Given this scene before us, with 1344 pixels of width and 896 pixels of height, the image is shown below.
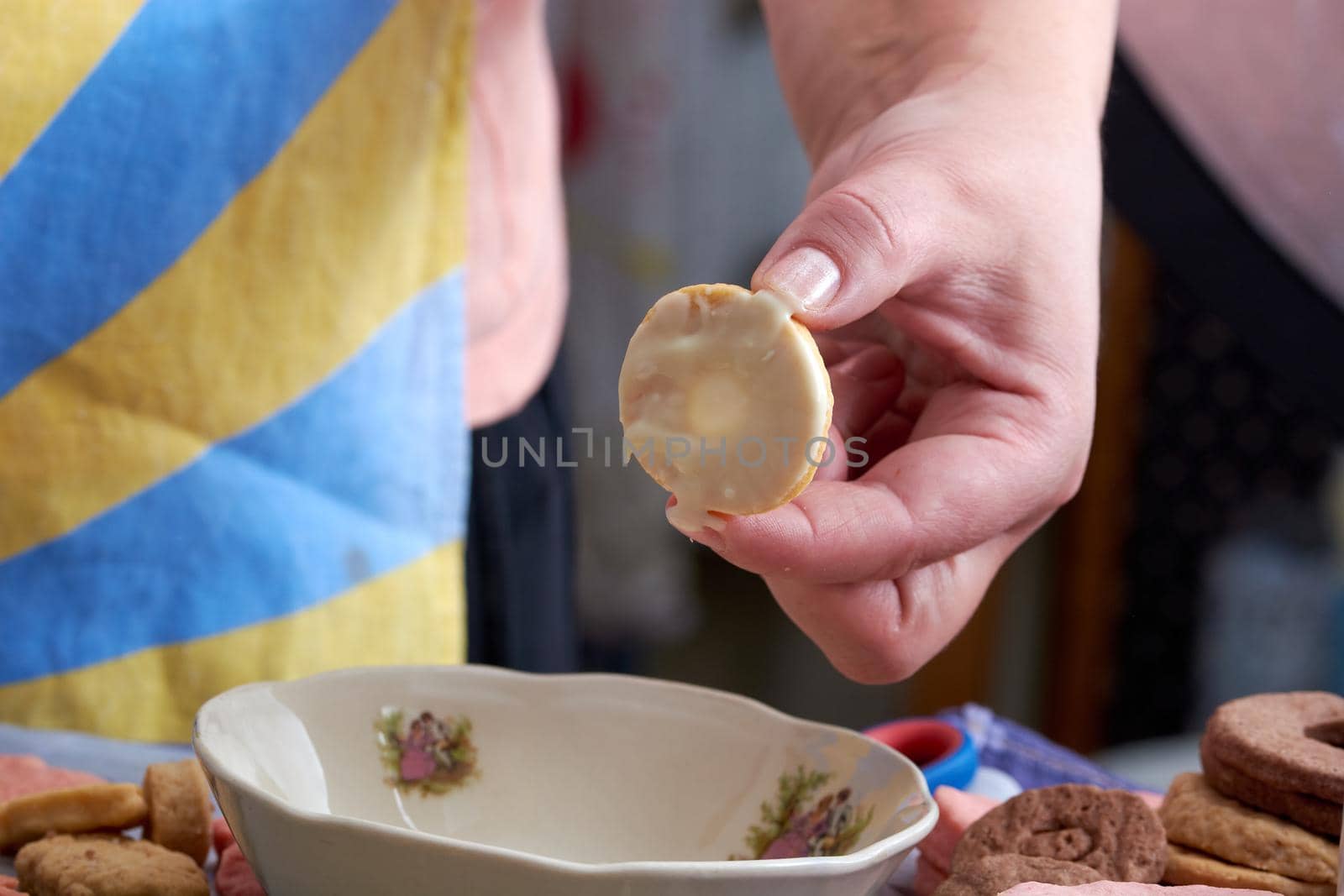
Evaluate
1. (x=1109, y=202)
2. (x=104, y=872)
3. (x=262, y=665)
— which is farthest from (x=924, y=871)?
(x=1109, y=202)

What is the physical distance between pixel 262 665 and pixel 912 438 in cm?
41

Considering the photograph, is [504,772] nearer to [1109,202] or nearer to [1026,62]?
→ [1026,62]

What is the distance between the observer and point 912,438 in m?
0.53

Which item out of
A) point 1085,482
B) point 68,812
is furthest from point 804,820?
point 1085,482

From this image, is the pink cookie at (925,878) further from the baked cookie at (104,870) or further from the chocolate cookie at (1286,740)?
the baked cookie at (104,870)

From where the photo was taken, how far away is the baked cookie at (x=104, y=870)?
0.39 m

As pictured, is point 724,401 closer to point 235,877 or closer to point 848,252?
point 848,252

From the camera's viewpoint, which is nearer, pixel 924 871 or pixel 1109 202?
pixel 924 871

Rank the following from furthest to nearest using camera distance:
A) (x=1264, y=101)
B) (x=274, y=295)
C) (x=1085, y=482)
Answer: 1. (x=1085, y=482)
2. (x=1264, y=101)
3. (x=274, y=295)

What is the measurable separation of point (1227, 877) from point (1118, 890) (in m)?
0.06

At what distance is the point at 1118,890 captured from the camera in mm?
375

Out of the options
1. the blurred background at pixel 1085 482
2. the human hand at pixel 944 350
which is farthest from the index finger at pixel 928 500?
the blurred background at pixel 1085 482

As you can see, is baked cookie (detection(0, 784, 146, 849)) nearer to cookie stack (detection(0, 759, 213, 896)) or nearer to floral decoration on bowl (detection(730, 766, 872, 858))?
cookie stack (detection(0, 759, 213, 896))

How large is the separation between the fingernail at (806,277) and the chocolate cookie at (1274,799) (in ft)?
0.72
